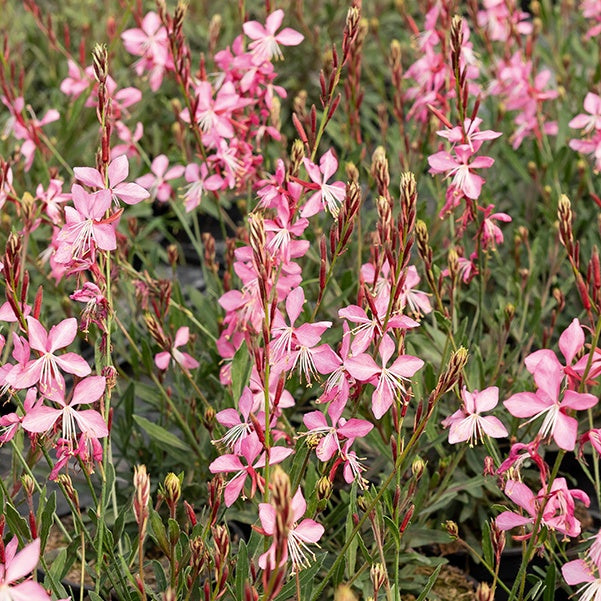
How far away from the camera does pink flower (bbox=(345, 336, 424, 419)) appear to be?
56.1 inches

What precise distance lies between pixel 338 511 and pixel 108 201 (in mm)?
849

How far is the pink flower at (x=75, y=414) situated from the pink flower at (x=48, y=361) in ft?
0.09

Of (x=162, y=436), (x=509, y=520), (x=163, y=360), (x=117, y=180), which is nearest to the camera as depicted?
(x=509, y=520)

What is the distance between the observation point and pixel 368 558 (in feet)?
4.91

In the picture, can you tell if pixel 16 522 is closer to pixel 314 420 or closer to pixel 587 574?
pixel 314 420

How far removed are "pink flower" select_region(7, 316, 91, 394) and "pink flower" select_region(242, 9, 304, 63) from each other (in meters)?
1.00

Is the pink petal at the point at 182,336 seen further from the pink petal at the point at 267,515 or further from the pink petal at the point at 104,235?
the pink petal at the point at 267,515

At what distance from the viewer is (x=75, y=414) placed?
1.43 m

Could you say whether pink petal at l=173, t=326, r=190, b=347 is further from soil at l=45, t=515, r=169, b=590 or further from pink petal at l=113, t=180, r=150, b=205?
pink petal at l=113, t=180, r=150, b=205

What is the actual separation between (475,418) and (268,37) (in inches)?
42.7

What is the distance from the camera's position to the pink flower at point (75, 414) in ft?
4.62

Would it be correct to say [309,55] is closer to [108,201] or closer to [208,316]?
[208,316]

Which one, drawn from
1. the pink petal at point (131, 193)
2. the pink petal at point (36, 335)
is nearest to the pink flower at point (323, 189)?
the pink petal at point (131, 193)

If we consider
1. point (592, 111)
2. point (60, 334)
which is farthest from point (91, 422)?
point (592, 111)
